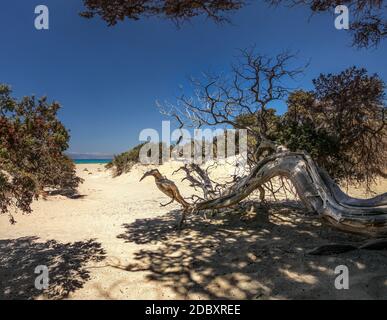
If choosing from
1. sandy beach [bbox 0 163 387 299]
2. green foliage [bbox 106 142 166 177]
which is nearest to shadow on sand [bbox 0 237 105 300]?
sandy beach [bbox 0 163 387 299]

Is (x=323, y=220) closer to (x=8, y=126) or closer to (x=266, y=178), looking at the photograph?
(x=266, y=178)

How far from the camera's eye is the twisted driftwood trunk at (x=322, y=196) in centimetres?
400

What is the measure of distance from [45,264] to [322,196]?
182 inches

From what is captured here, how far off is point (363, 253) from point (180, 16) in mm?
4948

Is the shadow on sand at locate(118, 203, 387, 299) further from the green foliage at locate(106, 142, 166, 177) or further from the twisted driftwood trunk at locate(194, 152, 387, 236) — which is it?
the green foliage at locate(106, 142, 166, 177)

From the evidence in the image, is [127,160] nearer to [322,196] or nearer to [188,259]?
[188,259]

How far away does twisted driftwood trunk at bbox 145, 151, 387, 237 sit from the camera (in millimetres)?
4000

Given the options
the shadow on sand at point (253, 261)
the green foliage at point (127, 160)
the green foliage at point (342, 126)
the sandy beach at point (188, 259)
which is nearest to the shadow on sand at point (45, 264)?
the sandy beach at point (188, 259)

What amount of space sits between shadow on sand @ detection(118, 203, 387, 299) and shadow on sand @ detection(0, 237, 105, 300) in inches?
30.9

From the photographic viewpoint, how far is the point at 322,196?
14.8 feet

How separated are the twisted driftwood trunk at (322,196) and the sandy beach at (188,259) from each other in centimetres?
60

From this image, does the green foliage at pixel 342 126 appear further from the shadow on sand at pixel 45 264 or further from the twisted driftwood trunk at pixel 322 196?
the shadow on sand at pixel 45 264
